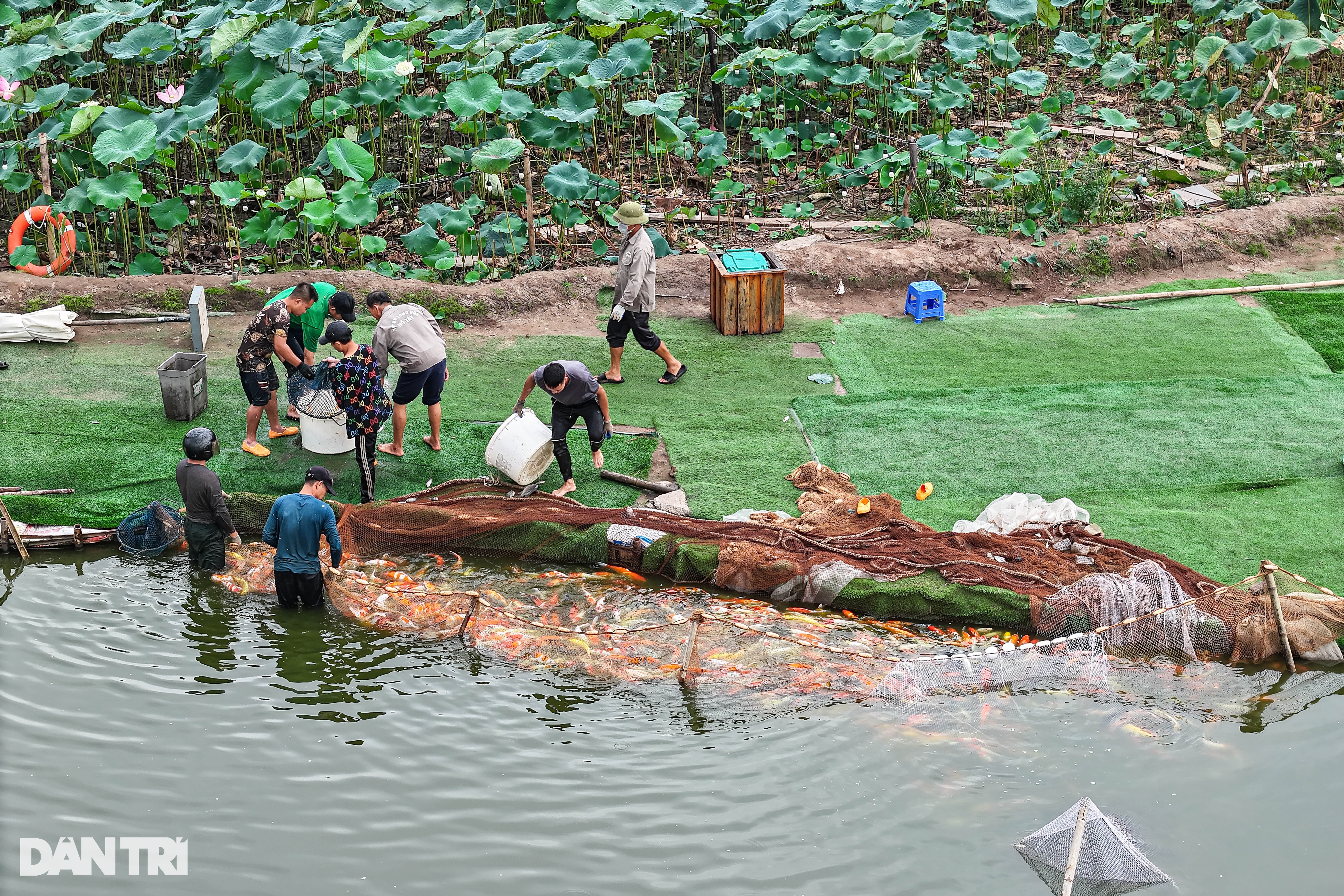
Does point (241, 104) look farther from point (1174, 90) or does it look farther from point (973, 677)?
point (1174, 90)

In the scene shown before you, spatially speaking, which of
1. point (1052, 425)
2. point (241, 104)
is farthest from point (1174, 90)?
point (241, 104)

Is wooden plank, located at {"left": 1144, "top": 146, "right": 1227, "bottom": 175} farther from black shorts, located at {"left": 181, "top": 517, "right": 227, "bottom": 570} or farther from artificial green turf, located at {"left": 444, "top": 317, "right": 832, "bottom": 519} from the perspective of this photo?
black shorts, located at {"left": 181, "top": 517, "right": 227, "bottom": 570}

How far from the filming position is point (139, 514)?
787 cm

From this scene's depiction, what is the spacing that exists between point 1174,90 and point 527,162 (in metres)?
9.10

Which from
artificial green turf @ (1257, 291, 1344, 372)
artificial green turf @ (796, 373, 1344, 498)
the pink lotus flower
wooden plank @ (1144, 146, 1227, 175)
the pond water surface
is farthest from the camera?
wooden plank @ (1144, 146, 1227, 175)

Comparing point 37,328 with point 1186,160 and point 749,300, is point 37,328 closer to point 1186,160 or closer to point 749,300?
point 749,300

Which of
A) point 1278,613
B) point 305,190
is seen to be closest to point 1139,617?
point 1278,613

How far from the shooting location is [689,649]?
22.3 ft

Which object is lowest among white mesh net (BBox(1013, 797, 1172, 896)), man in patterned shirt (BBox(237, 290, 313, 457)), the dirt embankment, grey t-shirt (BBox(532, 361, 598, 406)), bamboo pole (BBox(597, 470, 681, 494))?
white mesh net (BBox(1013, 797, 1172, 896))

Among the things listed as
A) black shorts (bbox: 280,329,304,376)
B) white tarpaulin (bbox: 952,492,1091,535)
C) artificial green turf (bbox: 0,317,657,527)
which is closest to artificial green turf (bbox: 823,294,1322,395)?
white tarpaulin (bbox: 952,492,1091,535)

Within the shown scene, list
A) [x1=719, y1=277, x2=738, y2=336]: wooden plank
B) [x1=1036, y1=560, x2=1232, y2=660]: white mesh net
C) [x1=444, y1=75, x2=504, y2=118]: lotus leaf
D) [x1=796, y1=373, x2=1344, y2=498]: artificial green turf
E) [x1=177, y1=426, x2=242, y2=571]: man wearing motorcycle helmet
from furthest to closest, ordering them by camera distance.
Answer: [x1=444, y1=75, x2=504, y2=118]: lotus leaf → [x1=719, y1=277, x2=738, y2=336]: wooden plank → [x1=796, y1=373, x2=1344, y2=498]: artificial green turf → [x1=177, y1=426, x2=242, y2=571]: man wearing motorcycle helmet → [x1=1036, y1=560, x2=1232, y2=660]: white mesh net

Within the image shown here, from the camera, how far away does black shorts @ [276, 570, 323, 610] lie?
7.23 metres

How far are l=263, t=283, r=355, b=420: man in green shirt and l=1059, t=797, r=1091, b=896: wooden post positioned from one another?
5702 mm

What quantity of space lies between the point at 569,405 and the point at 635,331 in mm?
1823
